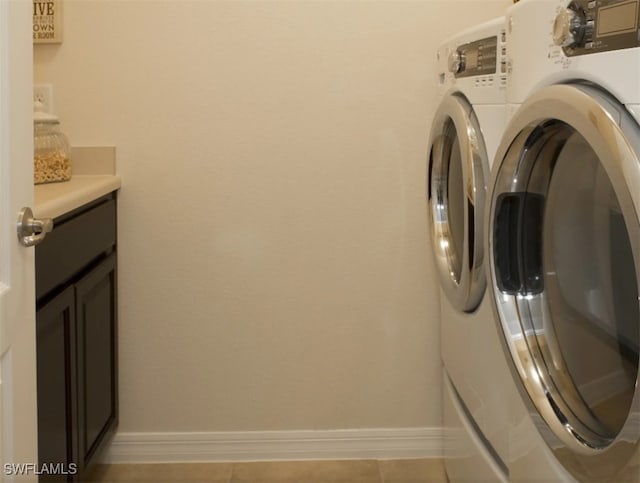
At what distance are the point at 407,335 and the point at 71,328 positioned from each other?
1.08 metres

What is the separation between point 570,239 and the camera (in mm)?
1399

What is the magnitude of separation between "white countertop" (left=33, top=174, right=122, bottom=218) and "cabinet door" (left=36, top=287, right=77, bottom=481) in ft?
0.66

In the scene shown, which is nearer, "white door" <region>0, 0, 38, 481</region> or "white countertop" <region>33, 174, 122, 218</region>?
"white door" <region>0, 0, 38, 481</region>

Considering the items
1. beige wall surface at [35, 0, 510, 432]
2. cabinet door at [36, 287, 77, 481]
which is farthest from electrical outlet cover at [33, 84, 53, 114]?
cabinet door at [36, 287, 77, 481]

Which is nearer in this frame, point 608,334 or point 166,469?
point 608,334

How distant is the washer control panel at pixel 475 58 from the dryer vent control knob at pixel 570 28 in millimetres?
513

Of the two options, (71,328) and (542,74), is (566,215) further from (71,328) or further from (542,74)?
(71,328)

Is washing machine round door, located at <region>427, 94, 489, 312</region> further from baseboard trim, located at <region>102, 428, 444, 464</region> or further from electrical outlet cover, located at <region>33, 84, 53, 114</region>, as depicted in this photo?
electrical outlet cover, located at <region>33, 84, 53, 114</region>

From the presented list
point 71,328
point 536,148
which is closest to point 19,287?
point 71,328

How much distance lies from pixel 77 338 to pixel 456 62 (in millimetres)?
1125

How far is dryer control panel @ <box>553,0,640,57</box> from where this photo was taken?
106 centimetres

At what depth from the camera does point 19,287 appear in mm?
1489

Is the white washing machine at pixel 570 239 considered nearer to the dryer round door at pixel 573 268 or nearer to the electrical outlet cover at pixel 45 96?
the dryer round door at pixel 573 268

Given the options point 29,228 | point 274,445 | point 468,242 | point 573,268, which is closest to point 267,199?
point 274,445
